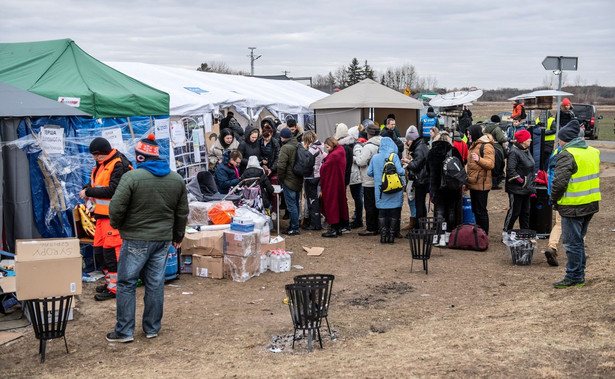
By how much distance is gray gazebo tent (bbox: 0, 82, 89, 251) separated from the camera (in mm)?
7668

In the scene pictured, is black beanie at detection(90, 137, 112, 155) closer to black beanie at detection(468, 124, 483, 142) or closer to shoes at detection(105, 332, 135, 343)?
shoes at detection(105, 332, 135, 343)

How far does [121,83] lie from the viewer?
385 inches

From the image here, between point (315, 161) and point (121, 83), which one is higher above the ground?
point (121, 83)

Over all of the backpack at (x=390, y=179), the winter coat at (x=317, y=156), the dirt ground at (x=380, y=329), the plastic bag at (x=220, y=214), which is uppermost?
the winter coat at (x=317, y=156)

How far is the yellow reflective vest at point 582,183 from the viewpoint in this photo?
7.21 m

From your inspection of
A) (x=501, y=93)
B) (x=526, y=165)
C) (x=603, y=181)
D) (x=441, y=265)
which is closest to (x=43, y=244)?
(x=441, y=265)

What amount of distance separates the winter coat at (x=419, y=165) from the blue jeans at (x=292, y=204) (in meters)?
2.09

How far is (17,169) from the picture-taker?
7.83 meters

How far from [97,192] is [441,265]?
5044 mm

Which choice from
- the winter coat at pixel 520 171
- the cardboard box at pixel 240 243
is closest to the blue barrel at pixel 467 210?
the winter coat at pixel 520 171

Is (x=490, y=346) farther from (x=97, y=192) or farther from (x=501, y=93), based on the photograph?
(x=501, y=93)

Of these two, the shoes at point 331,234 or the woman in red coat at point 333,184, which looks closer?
the woman in red coat at point 333,184

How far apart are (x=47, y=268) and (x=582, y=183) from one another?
5.91 m

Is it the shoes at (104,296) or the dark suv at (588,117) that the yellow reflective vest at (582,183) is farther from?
the dark suv at (588,117)
